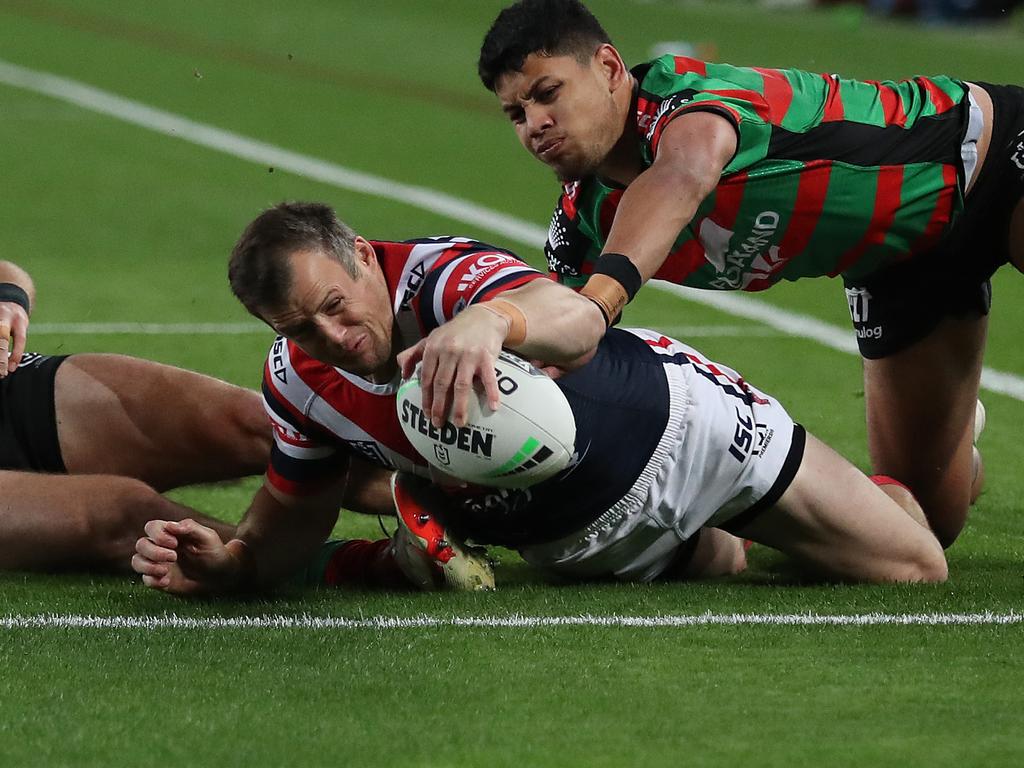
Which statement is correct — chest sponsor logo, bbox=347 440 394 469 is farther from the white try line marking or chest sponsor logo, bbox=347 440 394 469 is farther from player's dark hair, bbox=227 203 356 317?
the white try line marking

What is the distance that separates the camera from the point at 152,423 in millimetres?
5812

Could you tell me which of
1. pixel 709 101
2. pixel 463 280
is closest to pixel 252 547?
pixel 463 280

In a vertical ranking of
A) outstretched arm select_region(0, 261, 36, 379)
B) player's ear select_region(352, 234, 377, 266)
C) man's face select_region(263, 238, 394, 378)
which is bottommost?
outstretched arm select_region(0, 261, 36, 379)

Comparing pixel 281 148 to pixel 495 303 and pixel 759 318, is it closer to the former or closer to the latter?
pixel 759 318

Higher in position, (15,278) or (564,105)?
(564,105)

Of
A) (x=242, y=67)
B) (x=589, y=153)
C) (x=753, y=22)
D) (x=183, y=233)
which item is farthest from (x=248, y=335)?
(x=753, y=22)

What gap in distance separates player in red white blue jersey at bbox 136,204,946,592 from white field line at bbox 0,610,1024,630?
16cm

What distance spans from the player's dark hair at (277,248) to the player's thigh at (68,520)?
109 centimetres

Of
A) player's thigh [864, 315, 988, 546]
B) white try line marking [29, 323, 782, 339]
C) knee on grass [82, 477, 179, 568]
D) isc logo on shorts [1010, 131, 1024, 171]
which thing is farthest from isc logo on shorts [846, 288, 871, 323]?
white try line marking [29, 323, 782, 339]

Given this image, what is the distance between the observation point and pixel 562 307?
433cm

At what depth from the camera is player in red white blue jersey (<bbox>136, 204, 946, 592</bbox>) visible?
4.61 m

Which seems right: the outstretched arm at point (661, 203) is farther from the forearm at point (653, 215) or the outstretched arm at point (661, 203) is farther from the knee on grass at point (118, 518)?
the knee on grass at point (118, 518)

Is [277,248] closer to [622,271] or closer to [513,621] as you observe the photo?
[622,271]

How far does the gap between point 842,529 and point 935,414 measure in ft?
3.87
